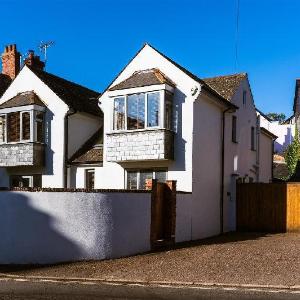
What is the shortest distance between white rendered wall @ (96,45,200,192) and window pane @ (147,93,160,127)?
0.89m

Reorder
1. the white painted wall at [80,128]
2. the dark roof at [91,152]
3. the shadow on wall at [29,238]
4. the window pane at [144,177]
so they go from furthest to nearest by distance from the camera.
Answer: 1. the white painted wall at [80,128]
2. the dark roof at [91,152]
3. the window pane at [144,177]
4. the shadow on wall at [29,238]

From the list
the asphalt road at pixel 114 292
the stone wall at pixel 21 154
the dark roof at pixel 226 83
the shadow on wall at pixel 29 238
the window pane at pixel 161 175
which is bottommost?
the asphalt road at pixel 114 292

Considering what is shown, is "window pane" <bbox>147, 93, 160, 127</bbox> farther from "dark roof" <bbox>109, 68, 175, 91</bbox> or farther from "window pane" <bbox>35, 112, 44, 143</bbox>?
"window pane" <bbox>35, 112, 44, 143</bbox>

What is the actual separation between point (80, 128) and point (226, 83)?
8.15 metres

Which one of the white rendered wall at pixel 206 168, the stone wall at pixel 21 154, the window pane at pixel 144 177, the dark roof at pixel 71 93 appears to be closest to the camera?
the white rendered wall at pixel 206 168

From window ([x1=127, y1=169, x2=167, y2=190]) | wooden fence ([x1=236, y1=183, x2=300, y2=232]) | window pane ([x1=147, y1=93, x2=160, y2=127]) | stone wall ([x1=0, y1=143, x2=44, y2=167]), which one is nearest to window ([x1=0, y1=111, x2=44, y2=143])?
stone wall ([x1=0, y1=143, x2=44, y2=167])

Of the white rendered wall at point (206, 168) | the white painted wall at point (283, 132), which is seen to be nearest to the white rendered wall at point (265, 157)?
the white rendered wall at point (206, 168)

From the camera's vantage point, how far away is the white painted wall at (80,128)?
71.2 ft

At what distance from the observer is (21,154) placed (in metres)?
21.0

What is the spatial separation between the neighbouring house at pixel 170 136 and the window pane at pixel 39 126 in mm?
3216

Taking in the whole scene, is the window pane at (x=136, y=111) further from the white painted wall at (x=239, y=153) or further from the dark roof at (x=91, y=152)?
the white painted wall at (x=239, y=153)

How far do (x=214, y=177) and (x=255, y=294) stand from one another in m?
11.3

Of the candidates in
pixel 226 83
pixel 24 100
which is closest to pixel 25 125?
pixel 24 100

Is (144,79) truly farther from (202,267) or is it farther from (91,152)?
(202,267)
